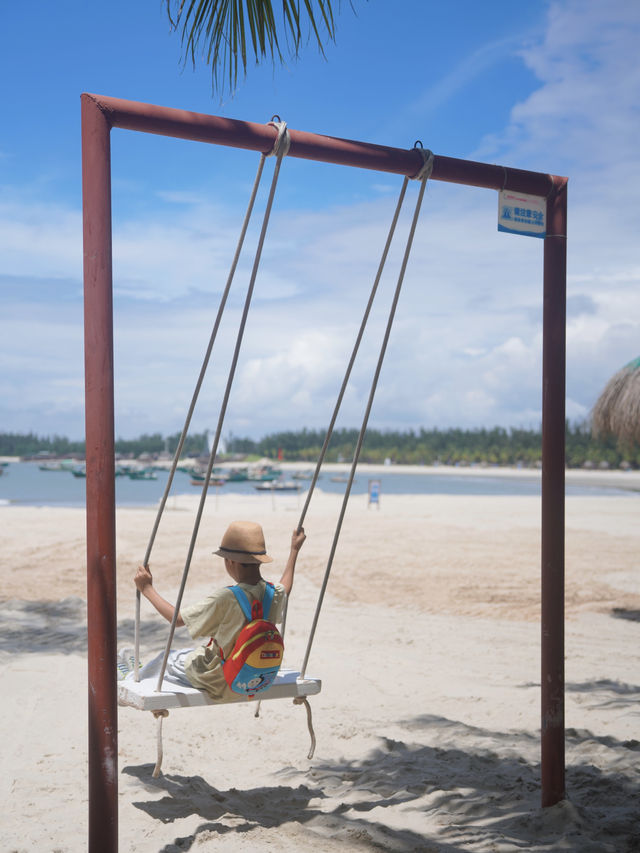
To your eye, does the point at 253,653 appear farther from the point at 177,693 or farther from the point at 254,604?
the point at 177,693

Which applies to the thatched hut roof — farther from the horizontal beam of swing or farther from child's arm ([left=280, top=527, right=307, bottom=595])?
child's arm ([left=280, top=527, right=307, bottom=595])

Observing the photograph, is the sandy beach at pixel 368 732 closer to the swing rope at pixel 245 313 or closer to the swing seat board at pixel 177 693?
the swing seat board at pixel 177 693

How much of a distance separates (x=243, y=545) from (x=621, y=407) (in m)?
7.14

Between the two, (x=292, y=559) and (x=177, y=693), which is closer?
(x=177, y=693)

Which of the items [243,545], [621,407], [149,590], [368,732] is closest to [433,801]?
[368,732]

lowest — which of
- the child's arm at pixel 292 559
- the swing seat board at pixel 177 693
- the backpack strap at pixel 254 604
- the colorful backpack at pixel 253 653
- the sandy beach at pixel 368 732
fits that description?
the sandy beach at pixel 368 732

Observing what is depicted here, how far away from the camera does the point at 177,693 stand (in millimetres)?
3336

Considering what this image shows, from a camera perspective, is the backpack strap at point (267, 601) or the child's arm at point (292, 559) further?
the child's arm at point (292, 559)

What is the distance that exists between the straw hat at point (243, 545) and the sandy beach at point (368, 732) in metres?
1.12

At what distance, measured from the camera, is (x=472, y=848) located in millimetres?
3223

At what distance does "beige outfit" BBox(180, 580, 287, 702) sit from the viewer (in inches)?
134

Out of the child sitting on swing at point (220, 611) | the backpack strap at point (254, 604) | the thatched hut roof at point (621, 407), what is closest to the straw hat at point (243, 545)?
the child sitting on swing at point (220, 611)

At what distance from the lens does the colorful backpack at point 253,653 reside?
339cm

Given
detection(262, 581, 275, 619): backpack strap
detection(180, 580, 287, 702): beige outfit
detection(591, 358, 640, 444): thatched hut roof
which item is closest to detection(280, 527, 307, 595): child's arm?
detection(262, 581, 275, 619): backpack strap
